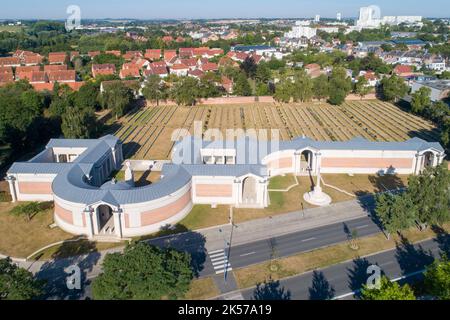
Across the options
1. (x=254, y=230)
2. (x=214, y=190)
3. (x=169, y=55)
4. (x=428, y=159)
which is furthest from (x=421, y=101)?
(x=169, y=55)

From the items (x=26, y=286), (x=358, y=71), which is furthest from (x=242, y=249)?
(x=358, y=71)

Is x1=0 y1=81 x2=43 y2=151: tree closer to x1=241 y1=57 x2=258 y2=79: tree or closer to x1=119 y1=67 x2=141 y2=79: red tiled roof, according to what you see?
x1=119 y1=67 x2=141 y2=79: red tiled roof

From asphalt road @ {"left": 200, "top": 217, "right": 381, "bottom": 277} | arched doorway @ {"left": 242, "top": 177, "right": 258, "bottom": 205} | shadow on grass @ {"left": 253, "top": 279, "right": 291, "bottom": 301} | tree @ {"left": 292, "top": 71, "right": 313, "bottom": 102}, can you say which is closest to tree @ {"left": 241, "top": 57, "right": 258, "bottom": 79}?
tree @ {"left": 292, "top": 71, "right": 313, "bottom": 102}

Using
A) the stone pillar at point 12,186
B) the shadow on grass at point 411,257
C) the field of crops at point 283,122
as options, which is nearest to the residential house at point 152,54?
the field of crops at point 283,122

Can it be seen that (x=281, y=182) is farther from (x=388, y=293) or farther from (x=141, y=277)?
(x=141, y=277)
